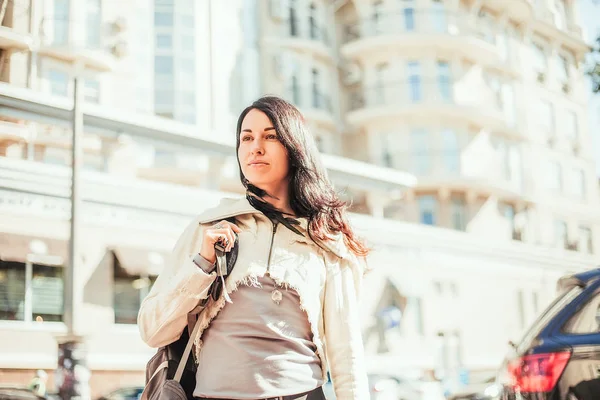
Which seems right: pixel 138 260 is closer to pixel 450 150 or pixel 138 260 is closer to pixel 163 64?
pixel 163 64

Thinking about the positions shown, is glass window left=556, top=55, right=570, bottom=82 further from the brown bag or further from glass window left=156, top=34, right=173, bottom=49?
the brown bag

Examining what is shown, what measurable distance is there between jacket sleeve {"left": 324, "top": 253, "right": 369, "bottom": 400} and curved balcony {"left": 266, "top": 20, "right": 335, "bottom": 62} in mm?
26627

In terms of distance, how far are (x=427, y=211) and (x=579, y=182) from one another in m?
9.13

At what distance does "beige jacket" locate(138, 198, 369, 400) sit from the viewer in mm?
2385

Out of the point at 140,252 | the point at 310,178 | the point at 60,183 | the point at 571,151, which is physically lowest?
the point at 310,178

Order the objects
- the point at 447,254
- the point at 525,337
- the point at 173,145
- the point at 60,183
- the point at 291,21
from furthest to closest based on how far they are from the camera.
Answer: the point at 291,21 → the point at 447,254 → the point at 173,145 → the point at 60,183 → the point at 525,337

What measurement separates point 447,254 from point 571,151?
12.7 m

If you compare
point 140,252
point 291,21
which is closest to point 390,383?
point 140,252

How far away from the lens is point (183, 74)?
83.1 feet

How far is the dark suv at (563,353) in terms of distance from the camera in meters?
3.56

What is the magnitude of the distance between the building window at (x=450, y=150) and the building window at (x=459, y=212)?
1.28 meters

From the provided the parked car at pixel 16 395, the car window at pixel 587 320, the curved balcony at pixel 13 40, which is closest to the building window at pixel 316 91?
the curved balcony at pixel 13 40

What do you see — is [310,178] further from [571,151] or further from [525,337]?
[571,151]

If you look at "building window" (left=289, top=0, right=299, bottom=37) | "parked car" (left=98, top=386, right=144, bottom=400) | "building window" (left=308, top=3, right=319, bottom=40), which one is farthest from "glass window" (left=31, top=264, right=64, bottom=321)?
"building window" (left=308, top=3, right=319, bottom=40)
